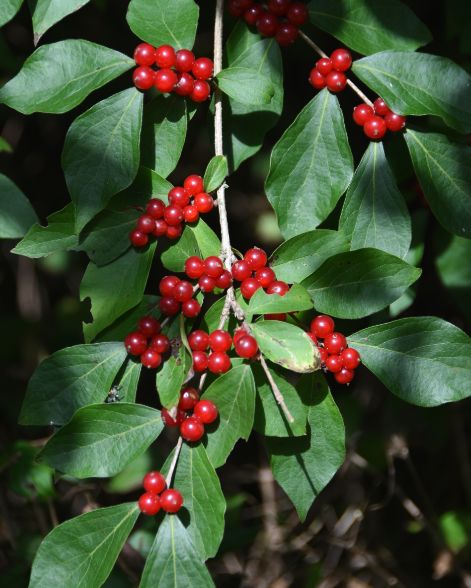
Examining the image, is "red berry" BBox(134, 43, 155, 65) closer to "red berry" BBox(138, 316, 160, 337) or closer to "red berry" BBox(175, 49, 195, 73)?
→ "red berry" BBox(175, 49, 195, 73)

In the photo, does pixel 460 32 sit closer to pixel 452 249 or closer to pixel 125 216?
pixel 452 249

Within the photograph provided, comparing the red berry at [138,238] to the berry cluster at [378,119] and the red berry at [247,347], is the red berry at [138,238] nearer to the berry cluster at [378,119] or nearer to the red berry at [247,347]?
the red berry at [247,347]

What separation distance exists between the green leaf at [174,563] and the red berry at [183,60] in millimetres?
796

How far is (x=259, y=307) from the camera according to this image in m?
1.20

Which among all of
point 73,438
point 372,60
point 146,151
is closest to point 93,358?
point 73,438

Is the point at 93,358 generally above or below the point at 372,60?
below

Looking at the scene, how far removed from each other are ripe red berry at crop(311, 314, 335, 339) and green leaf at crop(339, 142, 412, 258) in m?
0.20

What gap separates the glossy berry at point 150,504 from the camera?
4.18ft

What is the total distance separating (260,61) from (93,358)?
26.6 inches

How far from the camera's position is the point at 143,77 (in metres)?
1.35

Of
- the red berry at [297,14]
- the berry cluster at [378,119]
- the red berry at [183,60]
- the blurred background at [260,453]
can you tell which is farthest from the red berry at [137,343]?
the blurred background at [260,453]

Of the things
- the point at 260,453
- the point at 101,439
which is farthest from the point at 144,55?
the point at 260,453

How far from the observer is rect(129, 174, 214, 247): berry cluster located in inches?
52.0

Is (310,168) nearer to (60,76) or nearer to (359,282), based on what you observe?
(359,282)
